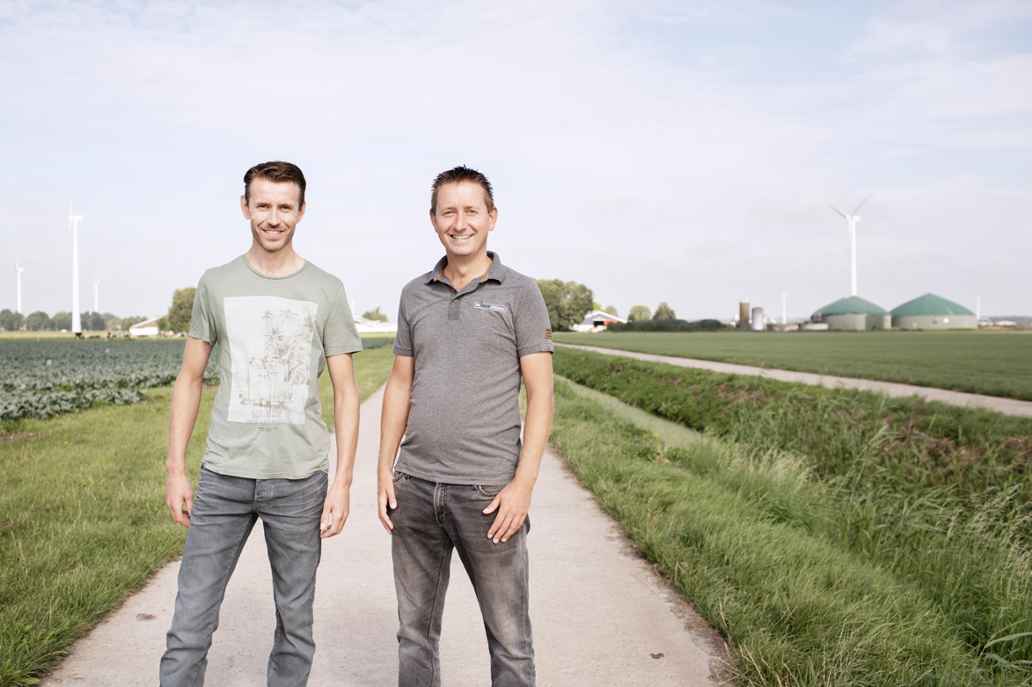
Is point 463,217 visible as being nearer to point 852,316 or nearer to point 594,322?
point 852,316

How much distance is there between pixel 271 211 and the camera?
108 inches

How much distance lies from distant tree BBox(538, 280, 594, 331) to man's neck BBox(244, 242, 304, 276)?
13853 centimetres

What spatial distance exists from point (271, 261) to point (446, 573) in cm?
119

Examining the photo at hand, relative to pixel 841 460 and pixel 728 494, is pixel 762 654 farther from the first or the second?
pixel 841 460

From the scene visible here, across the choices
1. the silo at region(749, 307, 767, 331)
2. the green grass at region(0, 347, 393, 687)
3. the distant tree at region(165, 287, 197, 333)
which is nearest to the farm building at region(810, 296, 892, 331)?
the silo at region(749, 307, 767, 331)

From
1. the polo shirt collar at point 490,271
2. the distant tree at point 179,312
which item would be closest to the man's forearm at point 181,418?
the polo shirt collar at point 490,271

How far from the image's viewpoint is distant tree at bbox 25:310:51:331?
16938 centimetres

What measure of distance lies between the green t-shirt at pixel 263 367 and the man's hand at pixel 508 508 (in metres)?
0.63

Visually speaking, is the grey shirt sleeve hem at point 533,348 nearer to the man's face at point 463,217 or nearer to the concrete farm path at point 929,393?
the man's face at point 463,217

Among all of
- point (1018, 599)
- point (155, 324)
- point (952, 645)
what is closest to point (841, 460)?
point (1018, 599)

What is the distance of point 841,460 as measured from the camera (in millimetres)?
10656

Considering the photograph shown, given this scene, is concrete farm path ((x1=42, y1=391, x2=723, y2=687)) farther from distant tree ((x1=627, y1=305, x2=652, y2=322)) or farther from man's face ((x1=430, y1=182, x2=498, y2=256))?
distant tree ((x1=627, y1=305, x2=652, y2=322))

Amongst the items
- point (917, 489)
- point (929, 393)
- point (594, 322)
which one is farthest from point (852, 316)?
point (917, 489)

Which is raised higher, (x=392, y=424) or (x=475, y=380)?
(x=475, y=380)
